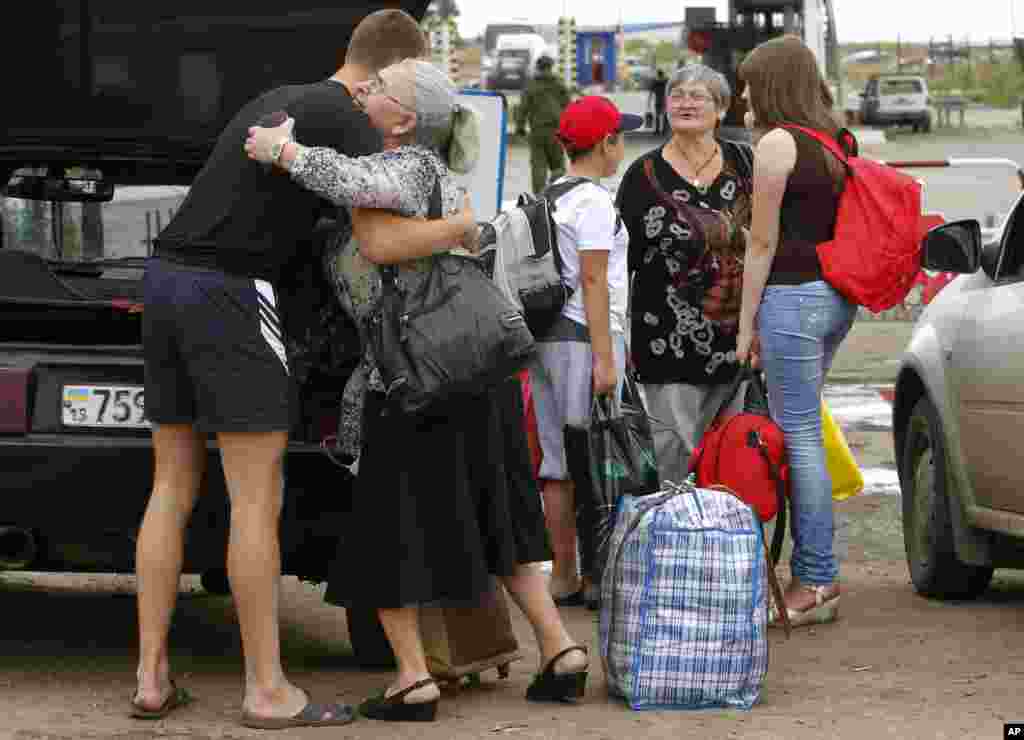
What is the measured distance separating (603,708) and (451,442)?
0.86 metres

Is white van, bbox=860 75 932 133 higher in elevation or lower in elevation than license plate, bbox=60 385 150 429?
lower

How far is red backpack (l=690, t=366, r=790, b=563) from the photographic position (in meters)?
6.75

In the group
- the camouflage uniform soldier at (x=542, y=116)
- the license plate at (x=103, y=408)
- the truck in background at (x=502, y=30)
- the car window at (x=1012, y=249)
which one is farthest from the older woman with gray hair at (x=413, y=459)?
the truck in background at (x=502, y=30)

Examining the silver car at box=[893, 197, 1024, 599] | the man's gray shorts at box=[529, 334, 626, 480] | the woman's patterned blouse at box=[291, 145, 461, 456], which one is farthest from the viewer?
the man's gray shorts at box=[529, 334, 626, 480]

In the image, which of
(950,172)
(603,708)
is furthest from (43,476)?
(950,172)

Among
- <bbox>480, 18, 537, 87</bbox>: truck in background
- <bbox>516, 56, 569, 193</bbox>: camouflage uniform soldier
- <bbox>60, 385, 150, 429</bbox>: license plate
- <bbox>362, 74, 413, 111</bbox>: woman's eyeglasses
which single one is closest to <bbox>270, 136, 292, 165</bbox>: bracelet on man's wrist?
<bbox>362, 74, 413, 111</bbox>: woman's eyeglasses

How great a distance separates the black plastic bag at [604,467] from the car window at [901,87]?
51461 millimetres

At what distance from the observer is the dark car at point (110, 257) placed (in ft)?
19.0

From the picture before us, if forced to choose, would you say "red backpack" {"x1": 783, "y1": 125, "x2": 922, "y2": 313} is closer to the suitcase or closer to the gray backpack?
the gray backpack

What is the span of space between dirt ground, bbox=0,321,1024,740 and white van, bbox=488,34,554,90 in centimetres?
6054

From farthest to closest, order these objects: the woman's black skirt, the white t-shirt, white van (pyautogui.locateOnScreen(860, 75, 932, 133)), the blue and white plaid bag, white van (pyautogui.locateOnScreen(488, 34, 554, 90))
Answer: white van (pyautogui.locateOnScreen(488, 34, 554, 90)) < white van (pyautogui.locateOnScreen(860, 75, 932, 133)) < the white t-shirt < the blue and white plaid bag < the woman's black skirt

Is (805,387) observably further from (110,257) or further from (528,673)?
(110,257)

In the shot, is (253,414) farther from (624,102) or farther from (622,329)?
(624,102)

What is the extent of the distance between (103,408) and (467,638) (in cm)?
119
